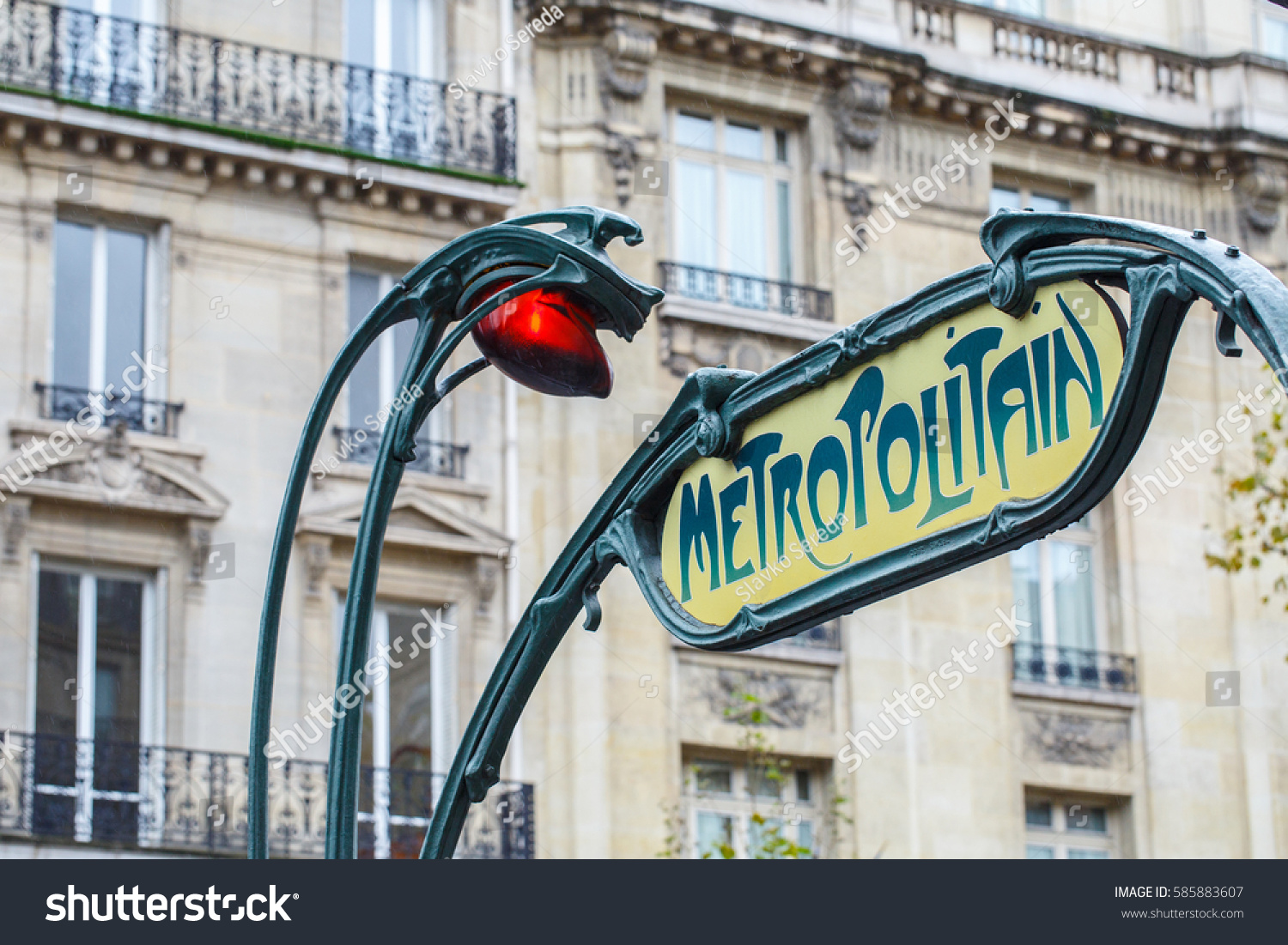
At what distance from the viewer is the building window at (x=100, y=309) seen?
19906 mm

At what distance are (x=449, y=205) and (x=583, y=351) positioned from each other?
15281 mm

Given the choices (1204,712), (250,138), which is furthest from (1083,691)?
(250,138)

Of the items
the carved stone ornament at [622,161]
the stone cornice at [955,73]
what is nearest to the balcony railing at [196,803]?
the carved stone ornament at [622,161]

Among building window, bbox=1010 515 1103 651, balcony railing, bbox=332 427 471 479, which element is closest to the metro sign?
balcony railing, bbox=332 427 471 479

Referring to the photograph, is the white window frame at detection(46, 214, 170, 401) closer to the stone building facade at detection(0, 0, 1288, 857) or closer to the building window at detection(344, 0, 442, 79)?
the stone building facade at detection(0, 0, 1288, 857)

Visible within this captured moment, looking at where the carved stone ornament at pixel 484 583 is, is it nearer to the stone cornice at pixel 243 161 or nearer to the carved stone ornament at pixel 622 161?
the stone cornice at pixel 243 161

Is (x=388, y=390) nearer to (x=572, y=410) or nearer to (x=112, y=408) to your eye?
(x=572, y=410)

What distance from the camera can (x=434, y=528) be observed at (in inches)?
822

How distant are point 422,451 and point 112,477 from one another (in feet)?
9.80

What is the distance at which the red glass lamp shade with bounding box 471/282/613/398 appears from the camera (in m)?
6.73

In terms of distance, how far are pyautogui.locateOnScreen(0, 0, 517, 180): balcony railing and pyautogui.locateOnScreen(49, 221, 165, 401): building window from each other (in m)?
1.25

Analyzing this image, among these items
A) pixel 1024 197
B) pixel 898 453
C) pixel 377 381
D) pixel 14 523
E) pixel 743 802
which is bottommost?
pixel 898 453

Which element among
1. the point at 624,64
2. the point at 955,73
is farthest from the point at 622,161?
the point at 955,73
